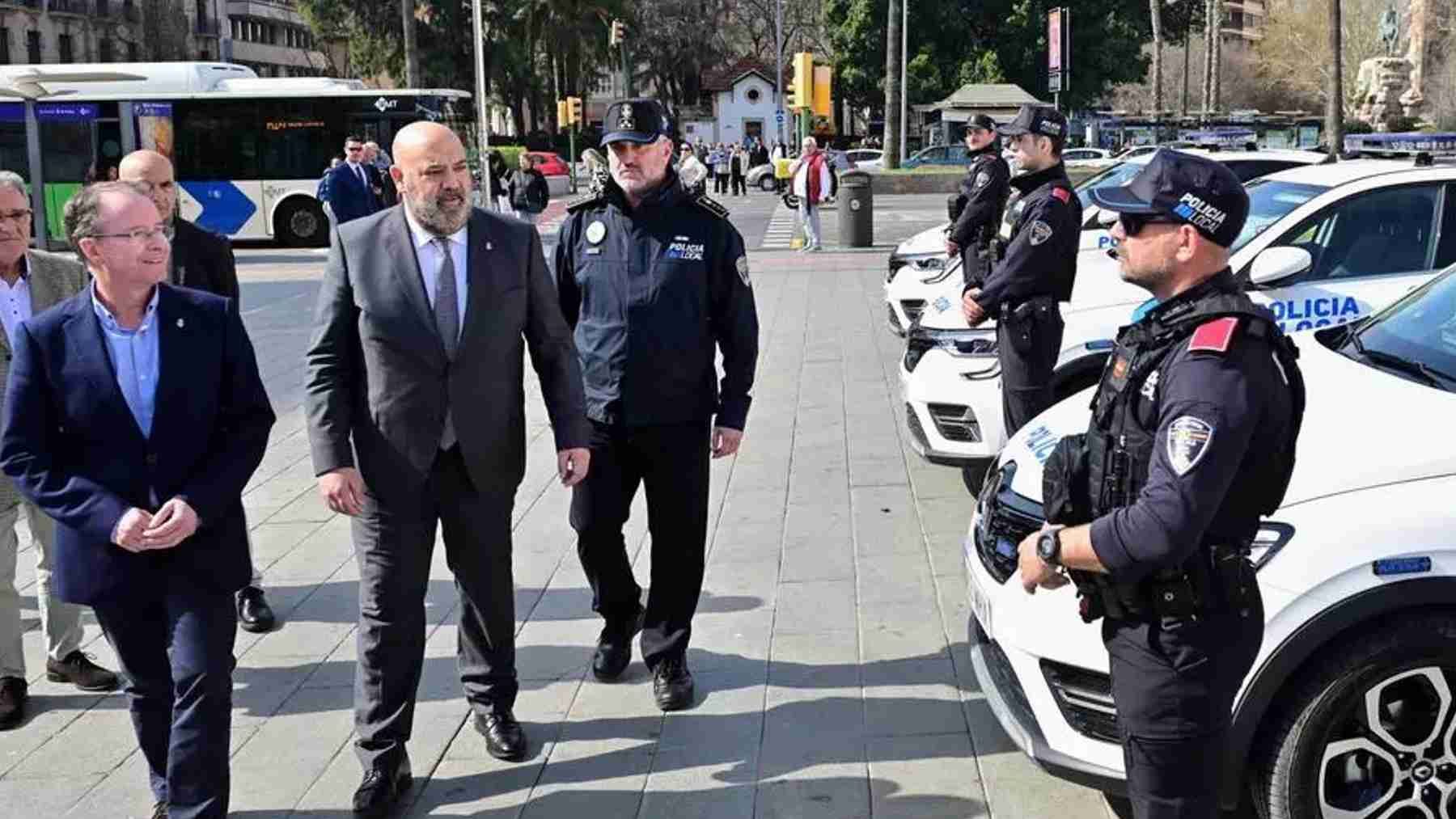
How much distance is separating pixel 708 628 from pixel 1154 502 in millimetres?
3102

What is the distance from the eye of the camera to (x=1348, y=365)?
385 cm

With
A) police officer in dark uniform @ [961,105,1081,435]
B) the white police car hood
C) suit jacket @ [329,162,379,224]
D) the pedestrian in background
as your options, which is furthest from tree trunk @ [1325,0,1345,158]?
the white police car hood

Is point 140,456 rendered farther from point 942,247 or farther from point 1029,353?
point 942,247

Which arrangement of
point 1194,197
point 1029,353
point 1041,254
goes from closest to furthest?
point 1194,197, point 1041,254, point 1029,353

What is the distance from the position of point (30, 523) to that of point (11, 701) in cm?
62

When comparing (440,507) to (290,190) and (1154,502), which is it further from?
(290,190)

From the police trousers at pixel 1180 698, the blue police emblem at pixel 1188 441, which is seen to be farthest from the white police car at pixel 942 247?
the blue police emblem at pixel 1188 441

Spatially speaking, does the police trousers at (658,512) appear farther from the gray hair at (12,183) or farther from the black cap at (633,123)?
the gray hair at (12,183)

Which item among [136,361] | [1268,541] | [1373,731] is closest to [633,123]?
[136,361]

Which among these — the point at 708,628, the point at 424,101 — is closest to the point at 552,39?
the point at 424,101

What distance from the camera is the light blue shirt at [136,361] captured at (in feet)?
11.4

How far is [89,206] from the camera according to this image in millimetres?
3475

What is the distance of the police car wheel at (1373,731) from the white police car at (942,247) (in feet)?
18.0

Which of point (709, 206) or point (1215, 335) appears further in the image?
point (709, 206)
